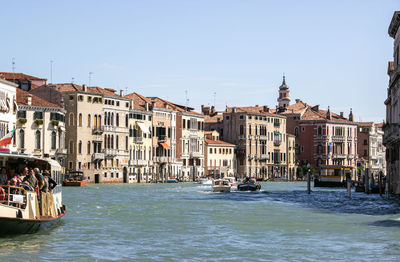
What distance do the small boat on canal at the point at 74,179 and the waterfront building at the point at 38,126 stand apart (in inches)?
76.7

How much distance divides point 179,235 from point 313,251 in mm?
4202

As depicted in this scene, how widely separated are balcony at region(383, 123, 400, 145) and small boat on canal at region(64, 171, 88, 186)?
2290cm

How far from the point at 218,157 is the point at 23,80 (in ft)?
101

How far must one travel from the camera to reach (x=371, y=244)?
738 inches

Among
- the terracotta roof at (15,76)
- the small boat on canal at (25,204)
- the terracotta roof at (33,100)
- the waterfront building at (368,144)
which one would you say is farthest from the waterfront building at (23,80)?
the waterfront building at (368,144)

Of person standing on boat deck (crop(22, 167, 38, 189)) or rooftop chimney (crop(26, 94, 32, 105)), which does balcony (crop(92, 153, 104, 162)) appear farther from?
person standing on boat deck (crop(22, 167, 38, 189))

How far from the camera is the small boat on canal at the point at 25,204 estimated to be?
56.2 feet

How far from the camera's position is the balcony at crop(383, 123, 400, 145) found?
36981 mm

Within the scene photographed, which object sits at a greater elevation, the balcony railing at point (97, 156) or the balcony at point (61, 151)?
the balcony at point (61, 151)

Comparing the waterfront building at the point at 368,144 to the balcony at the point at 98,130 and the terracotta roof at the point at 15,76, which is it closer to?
the balcony at the point at 98,130

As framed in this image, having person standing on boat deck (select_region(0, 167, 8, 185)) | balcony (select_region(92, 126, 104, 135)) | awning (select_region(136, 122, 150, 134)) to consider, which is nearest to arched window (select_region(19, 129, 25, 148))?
balcony (select_region(92, 126, 104, 135))

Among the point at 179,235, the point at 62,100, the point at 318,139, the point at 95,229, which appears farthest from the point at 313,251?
the point at 318,139

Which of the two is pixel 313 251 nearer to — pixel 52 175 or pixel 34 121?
pixel 52 175

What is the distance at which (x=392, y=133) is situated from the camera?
3925cm
